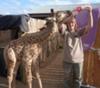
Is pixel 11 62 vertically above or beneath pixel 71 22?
beneath

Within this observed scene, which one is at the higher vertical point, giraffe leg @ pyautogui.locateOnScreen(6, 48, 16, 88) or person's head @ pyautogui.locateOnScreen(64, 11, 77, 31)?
person's head @ pyautogui.locateOnScreen(64, 11, 77, 31)

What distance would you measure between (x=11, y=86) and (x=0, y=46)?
5720 mm

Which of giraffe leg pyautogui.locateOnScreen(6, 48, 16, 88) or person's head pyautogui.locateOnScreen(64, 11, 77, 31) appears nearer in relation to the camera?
person's head pyautogui.locateOnScreen(64, 11, 77, 31)

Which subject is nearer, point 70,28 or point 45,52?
point 70,28

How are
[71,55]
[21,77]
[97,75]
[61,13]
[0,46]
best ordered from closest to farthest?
[71,55]
[61,13]
[97,75]
[21,77]
[0,46]

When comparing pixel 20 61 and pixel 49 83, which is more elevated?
pixel 20 61

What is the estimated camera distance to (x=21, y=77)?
41.2 feet

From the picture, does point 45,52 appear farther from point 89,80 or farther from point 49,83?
point 49,83

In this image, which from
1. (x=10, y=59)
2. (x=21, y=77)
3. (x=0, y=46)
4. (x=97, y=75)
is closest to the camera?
(x=10, y=59)

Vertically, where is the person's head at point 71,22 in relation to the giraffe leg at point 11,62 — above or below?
above

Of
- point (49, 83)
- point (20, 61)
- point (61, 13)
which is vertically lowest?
point (49, 83)

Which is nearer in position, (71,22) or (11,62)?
(71,22)

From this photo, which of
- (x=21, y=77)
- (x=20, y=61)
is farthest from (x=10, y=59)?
(x=21, y=77)

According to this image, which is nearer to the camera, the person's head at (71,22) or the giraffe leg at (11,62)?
the person's head at (71,22)
